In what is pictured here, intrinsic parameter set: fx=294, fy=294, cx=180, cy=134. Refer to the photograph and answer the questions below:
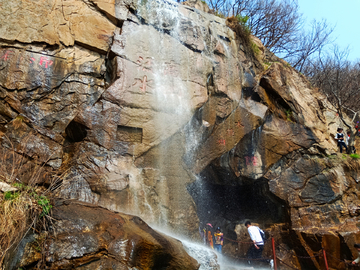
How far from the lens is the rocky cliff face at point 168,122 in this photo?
7.02m

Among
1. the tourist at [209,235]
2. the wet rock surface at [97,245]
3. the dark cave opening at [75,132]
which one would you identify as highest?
the dark cave opening at [75,132]

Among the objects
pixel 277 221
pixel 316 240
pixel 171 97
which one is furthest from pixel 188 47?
pixel 316 240

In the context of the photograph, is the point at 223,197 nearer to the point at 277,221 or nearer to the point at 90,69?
the point at 277,221

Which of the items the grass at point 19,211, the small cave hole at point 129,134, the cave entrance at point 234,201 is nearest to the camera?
the grass at point 19,211

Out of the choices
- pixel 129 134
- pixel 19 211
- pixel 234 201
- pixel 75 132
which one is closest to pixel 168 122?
pixel 129 134

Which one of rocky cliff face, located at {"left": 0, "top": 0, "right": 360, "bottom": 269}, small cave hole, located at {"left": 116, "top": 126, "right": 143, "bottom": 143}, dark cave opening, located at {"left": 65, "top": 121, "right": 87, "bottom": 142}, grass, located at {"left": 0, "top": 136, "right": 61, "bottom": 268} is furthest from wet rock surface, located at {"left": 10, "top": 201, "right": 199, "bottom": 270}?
small cave hole, located at {"left": 116, "top": 126, "right": 143, "bottom": 143}

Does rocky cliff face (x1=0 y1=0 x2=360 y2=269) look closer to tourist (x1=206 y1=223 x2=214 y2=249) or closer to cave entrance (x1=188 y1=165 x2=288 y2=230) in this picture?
cave entrance (x1=188 y1=165 x2=288 y2=230)

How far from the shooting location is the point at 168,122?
7.93 metres

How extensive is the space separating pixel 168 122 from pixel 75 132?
7.81ft

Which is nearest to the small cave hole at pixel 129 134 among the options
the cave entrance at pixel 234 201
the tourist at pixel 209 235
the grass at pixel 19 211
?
the cave entrance at pixel 234 201

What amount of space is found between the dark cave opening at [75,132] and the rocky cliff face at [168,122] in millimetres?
34

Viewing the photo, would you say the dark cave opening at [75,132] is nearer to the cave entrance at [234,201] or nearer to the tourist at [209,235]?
the cave entrance at [234,201]

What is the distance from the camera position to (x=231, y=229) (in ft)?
34.0

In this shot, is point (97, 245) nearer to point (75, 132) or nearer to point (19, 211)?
point (19, 211)
